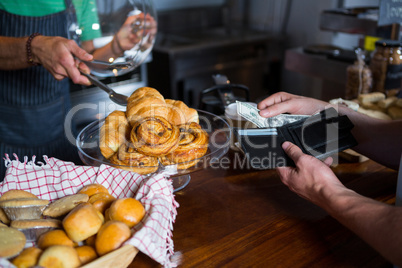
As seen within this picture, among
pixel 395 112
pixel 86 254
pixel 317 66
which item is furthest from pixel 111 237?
pixel 317 66

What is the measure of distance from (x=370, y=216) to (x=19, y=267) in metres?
0.70

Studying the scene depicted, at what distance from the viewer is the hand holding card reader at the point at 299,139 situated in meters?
0.99

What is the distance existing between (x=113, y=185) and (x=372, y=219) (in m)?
0.60

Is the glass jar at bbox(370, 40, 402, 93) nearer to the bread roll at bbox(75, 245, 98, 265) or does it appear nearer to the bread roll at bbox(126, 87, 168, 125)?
the bread roll at bbox(126, 87, 168, 125)

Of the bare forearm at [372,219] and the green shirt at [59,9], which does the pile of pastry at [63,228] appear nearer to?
the bare forearm at [372,219]

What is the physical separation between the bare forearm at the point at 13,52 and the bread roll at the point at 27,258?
1.05m

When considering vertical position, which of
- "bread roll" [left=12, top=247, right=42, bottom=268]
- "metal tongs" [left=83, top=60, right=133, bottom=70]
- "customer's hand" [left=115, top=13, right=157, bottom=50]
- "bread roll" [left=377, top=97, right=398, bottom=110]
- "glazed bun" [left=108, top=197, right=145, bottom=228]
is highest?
"customer's hand" [left=115, top=13, right=157, bottom=50]

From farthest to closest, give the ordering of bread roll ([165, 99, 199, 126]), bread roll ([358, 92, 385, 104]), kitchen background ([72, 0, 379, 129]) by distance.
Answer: kitchen background ([72, 0, 379, 129])
bread roll ([358, 92, 385, 104])
bread roll ([165, 99, 199, 126])

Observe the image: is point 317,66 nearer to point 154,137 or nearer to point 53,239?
point 154,137

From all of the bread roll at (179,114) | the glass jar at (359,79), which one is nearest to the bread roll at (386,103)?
the glass jar at (359,79)

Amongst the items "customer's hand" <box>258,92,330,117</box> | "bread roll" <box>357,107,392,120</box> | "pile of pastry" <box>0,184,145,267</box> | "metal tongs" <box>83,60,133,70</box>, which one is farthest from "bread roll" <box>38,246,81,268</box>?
"bread roll" <box>357,107,392,120</box>

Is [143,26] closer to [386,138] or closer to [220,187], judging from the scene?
[220,187]

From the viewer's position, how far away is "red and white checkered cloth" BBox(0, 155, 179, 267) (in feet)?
2.58

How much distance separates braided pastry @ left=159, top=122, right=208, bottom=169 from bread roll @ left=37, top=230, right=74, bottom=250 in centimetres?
34
